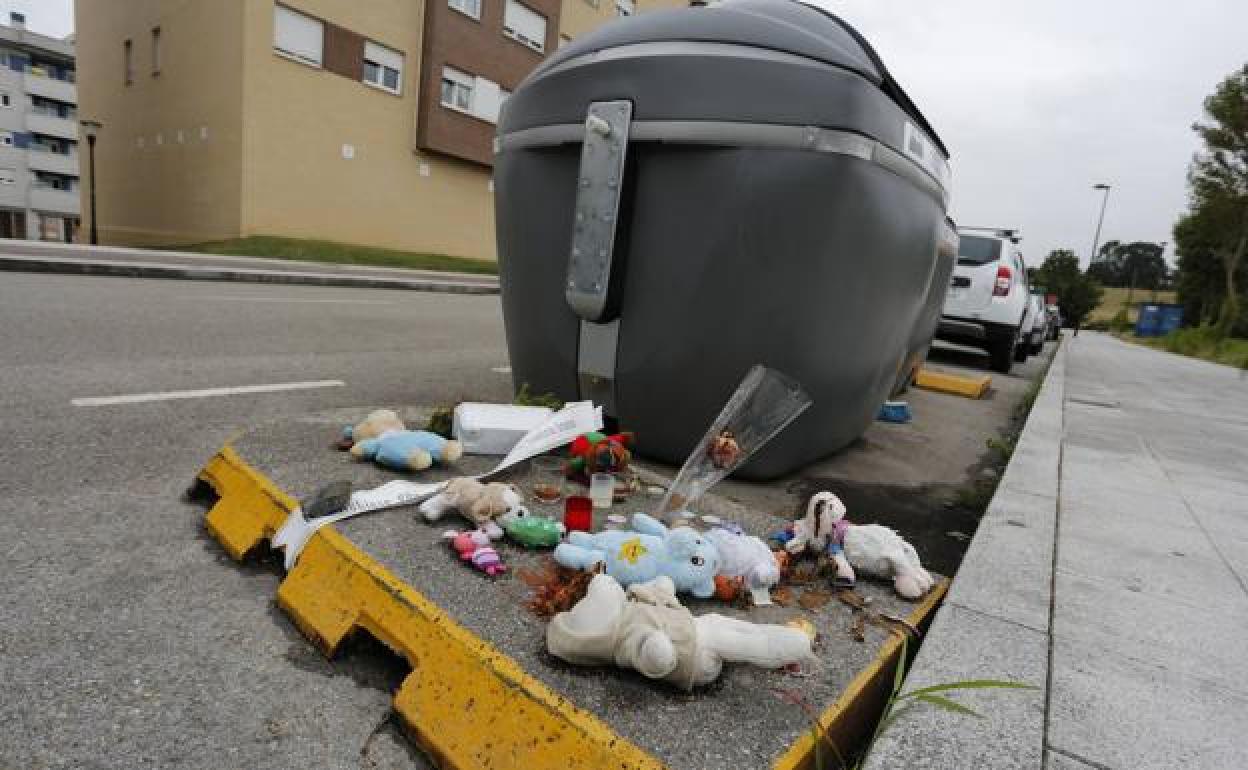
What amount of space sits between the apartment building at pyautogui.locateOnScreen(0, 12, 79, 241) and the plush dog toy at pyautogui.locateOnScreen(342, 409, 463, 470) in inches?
2332

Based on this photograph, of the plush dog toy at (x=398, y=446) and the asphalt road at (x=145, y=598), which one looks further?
the plush dog toy at (x=398, y=446)

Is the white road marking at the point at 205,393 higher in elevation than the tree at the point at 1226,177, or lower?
lower

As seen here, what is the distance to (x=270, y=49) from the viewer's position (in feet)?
50.8

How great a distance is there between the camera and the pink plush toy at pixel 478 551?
1611 millimetres

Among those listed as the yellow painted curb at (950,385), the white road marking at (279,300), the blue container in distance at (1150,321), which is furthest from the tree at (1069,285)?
the white road marking at (279,300)

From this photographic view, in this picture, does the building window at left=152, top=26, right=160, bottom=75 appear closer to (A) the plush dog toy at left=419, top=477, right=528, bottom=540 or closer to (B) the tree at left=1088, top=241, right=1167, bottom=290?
(A) the plush dog toy at left=419, top=477, right=528, bottom=540

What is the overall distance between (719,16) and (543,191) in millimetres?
870

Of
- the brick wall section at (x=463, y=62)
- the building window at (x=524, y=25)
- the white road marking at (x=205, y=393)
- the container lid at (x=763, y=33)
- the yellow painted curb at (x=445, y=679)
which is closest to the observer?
the yellow painted curb at (x=445, y=679)

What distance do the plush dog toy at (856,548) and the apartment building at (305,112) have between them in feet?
55.9

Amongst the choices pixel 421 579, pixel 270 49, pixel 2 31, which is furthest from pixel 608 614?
pixel 2 31

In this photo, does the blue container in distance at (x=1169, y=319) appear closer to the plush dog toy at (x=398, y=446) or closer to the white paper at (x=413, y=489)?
the white paper at (x=413, y=489)

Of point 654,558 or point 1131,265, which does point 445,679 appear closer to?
point 654,558

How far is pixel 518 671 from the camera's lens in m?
1.24

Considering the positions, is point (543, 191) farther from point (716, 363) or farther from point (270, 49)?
point (270, 49)
